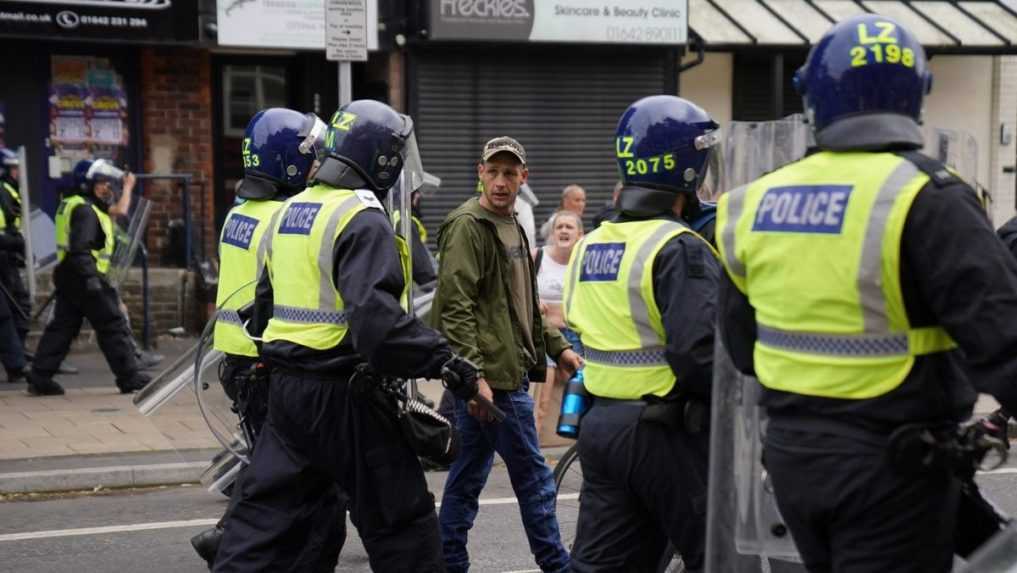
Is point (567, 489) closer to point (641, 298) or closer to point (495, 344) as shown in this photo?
point (495, 344)

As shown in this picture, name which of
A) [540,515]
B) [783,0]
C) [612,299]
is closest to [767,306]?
[612,299]

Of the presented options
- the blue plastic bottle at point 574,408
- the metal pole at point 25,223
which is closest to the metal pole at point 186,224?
the metal pole at point 25,223

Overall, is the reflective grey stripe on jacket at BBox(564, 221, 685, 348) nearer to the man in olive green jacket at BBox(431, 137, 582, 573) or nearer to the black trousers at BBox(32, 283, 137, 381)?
the man in olive green jacket at BBox(431, 137, 582, 573)

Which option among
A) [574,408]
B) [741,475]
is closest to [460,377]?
[574,408]

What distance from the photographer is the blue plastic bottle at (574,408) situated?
4578 mm

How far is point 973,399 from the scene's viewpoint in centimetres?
339

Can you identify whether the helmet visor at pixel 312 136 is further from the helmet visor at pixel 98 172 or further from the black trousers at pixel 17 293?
the black trousers at pixel 17 293

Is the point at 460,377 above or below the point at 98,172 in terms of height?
below

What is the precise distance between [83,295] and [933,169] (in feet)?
30.6

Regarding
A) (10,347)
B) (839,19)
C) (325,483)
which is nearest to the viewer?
(325,483)

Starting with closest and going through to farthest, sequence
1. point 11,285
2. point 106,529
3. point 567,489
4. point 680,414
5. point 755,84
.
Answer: point 680,414 → point 567,489 → point 106,529 → point 11,285 → point 755,84

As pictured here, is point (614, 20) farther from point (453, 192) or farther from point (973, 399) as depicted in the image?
point (973, 399)

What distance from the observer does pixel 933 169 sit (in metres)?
3.30

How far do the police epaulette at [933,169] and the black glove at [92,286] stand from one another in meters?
9.17
